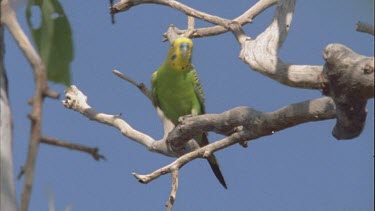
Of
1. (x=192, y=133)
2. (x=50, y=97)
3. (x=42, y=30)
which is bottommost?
(x=192, y=133)

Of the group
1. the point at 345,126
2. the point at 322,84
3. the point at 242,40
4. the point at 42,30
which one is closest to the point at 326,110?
the point at 345,126

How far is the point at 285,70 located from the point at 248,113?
0.58 metres

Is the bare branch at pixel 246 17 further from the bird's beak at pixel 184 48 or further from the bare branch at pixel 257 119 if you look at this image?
the bare branch at pixel 257 119

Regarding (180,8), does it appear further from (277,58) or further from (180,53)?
(277,58)

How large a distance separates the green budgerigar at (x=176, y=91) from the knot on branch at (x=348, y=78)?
8.84ft

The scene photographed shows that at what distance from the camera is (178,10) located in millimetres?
3570

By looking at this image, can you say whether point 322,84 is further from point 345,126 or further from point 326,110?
point 326,110

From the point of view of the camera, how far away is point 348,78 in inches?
73.9

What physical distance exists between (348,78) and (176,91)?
293 cm

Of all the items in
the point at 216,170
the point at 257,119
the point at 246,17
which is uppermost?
the point at 246,17

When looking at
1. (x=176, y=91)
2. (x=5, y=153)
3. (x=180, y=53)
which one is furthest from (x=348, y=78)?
(x=176, y=91)

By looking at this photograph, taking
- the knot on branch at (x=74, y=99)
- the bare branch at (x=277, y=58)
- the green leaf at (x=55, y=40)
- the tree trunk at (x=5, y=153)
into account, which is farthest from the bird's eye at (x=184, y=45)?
the tree trunk at (x=5, y=153)

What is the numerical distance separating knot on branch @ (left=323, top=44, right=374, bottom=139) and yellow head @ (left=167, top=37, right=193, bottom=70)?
7.95 ft

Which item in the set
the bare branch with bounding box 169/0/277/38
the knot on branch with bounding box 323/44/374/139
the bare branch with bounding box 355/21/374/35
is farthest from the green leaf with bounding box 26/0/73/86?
the bare branch with bounding box 169/0/277/38
